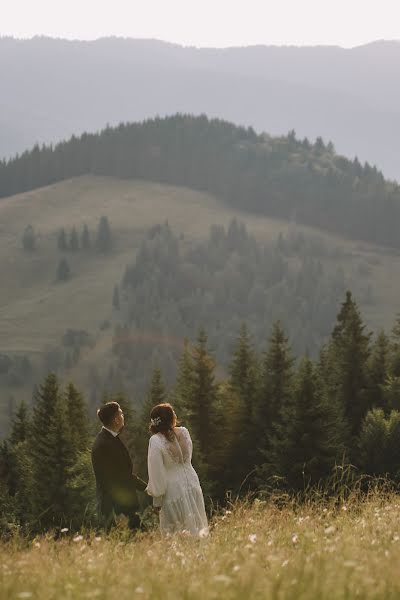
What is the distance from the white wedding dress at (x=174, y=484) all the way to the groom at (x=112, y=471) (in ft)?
1.30

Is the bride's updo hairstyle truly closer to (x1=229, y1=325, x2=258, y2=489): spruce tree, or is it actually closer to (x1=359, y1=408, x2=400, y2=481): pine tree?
(x1=359, y1=408, x2=400, y2=481): pine tree

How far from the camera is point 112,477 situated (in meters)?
10.3

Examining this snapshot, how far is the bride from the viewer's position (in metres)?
9.96

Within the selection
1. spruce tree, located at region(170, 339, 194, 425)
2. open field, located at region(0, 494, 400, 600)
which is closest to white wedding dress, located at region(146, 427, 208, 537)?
open field, located at region(0, 494, 400, 600)

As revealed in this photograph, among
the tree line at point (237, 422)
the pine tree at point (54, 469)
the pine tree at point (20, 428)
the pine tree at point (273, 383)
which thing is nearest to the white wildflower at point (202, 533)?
the tree line at point (237, 422)

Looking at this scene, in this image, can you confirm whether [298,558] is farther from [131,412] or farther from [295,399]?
[131,412]

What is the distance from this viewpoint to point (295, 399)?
4834cm

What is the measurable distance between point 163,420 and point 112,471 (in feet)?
3.13

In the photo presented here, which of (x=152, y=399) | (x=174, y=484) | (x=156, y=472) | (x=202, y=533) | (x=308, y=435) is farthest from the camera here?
(x=152, y=399)

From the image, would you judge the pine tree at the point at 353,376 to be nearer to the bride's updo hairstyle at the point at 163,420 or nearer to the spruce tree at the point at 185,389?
the spruce tree at the point at 185,389

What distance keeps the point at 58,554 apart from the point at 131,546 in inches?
32.8

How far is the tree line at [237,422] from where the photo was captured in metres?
49.2

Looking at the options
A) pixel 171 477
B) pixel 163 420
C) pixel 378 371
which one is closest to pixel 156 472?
pixel 171 477

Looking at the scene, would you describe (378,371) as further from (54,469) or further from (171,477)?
(171,477)
